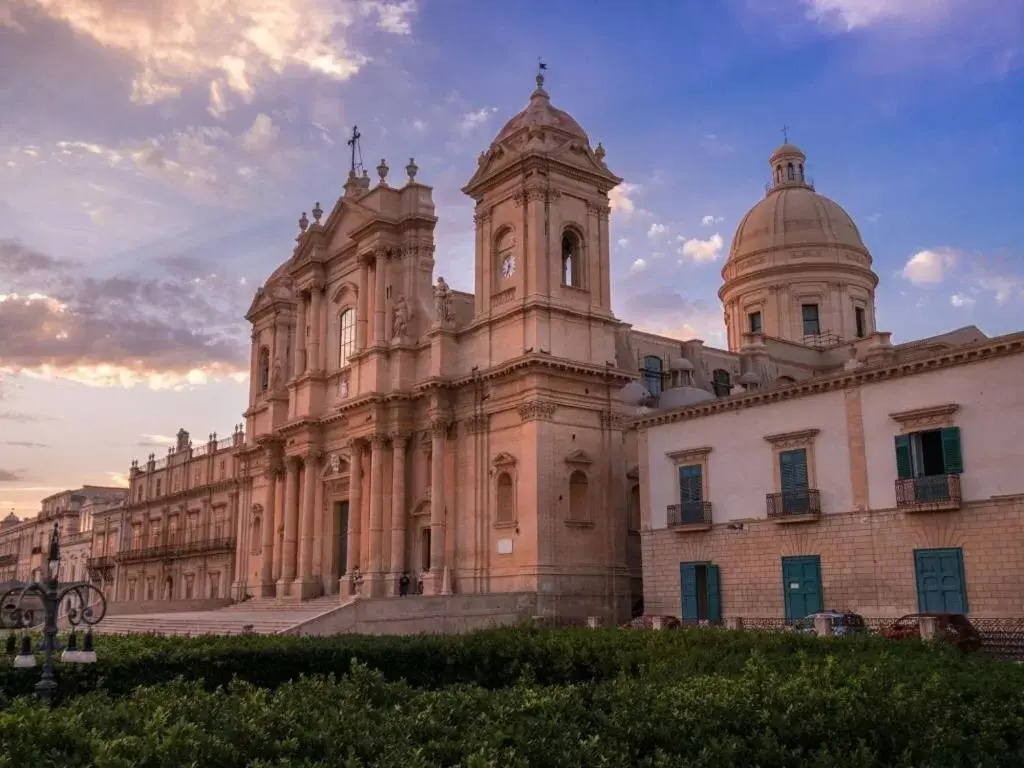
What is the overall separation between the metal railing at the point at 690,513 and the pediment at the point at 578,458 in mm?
4195

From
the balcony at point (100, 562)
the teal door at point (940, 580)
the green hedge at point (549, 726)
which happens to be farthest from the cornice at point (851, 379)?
the balcony at point (100, 562)

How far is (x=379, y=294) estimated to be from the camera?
4038cm

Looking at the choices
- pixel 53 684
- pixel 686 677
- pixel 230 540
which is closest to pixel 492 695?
pixel 686 677

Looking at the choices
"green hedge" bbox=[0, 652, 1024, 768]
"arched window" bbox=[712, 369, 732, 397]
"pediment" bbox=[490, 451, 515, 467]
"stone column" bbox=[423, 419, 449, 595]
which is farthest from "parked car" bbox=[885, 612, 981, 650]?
"arched window" bbox=[712, 369, 732, 397]

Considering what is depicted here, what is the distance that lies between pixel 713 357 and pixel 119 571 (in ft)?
150

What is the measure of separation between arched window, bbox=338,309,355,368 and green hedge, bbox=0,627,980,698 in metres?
24.1

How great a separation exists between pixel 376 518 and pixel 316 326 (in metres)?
10.9

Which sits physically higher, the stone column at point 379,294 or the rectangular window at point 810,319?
the rectangular window at point 810,319

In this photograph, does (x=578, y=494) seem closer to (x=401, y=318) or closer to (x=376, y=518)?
(x=376, y=518)

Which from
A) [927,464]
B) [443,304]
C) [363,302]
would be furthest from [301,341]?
[927,464]

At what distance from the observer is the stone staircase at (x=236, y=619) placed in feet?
111

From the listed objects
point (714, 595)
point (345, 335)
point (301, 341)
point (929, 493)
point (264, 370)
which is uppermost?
point (264, 370)

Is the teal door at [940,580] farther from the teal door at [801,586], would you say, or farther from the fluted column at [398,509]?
the fluted column at [398,509]

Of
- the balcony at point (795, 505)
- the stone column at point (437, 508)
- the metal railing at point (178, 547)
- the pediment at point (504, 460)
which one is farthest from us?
the metal railing at point (178, 547)
